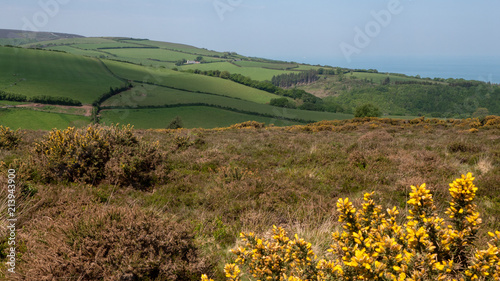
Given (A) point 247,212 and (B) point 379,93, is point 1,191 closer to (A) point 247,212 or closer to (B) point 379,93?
(A) point 247,212

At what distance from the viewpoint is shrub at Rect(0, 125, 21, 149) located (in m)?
9.66

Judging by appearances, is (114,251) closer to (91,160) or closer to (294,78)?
(91,160)

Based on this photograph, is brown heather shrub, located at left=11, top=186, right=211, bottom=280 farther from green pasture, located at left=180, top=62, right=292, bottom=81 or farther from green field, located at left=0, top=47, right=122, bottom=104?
green pasture, located at left=180, top=62, right=292, bottom=81

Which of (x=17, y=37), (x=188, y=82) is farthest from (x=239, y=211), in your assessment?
(x=17, y=37)

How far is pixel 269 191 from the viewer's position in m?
6.08

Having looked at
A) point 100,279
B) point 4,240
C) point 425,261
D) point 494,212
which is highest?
point 425,261

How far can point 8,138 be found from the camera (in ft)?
33.0

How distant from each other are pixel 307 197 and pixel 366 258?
418cm

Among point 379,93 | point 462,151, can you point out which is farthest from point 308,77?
point 462,151

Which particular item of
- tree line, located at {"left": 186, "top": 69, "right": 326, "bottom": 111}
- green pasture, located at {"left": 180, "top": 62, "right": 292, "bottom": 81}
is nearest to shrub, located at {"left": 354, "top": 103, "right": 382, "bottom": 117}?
tree line, located at {"left": 186, "top": 69, "right": 326, "bottom": 111}

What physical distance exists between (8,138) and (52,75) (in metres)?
82.8

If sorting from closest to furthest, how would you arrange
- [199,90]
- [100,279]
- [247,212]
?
[100,279] → [247,212] → [199,90]

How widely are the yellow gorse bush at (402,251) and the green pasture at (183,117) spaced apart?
5564 cm

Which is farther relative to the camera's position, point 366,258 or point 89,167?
point 89,167
